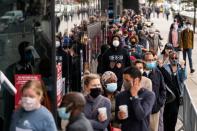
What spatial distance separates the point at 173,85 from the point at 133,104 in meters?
3.76

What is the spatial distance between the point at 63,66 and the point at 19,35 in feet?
7.62

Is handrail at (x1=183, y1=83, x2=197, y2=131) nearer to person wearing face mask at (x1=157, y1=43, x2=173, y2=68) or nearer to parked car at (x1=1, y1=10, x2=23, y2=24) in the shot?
person wearing face mask at (x1=157, y1=43, x2=173, y2=68)

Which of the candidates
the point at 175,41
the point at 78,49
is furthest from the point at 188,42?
the point at 78,49

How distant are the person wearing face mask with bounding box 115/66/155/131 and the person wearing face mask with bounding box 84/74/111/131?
14.4 inches

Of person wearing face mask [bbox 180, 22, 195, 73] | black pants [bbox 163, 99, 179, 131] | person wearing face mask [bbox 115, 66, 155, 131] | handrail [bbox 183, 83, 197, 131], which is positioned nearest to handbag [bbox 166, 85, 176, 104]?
handrail [bbox 183, 83, 197, 131]

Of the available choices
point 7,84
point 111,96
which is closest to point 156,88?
point 111,96

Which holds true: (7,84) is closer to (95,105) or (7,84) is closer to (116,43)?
(95,105)

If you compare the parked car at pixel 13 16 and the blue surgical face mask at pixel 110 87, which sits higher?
the parked car at pixel 13 16

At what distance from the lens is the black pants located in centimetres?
1088

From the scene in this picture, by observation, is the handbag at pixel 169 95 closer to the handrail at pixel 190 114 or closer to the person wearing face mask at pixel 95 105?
the handrail at pixel 190 114

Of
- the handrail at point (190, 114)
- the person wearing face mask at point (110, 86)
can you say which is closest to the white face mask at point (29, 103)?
the person wearing face mask at point (110, 86)

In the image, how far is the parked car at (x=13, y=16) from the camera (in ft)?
26.3

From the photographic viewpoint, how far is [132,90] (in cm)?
701

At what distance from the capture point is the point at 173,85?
34.7 feet
